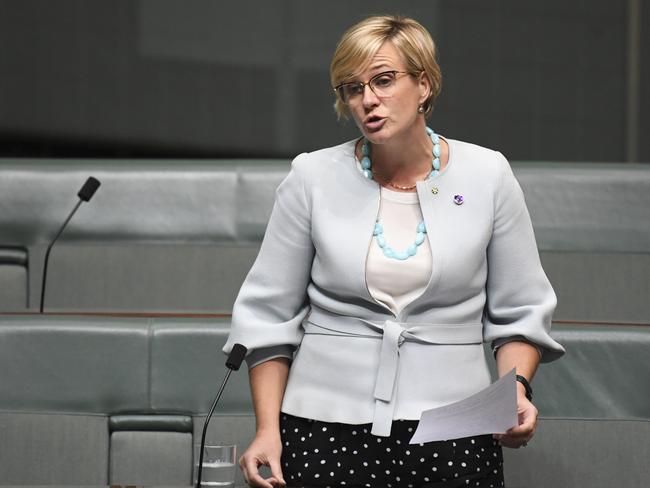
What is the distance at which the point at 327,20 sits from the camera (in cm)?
411

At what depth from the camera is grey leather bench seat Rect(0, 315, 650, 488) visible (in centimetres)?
195

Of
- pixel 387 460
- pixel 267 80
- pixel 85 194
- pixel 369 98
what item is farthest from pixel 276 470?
pixel 267 80

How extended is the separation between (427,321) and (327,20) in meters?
2.93

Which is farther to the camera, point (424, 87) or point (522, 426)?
point (424, 87)

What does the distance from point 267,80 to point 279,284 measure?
2.85m

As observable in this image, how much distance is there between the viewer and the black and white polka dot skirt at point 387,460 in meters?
1.29

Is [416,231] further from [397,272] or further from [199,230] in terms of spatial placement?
[199,230]

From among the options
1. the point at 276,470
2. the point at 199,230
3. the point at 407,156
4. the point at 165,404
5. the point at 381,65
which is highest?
the point at 381,65

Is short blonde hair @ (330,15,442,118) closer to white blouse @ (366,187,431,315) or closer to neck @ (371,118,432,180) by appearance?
neck @ (371,118,432,180)

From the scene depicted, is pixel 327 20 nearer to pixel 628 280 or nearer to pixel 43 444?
pixel 628 280

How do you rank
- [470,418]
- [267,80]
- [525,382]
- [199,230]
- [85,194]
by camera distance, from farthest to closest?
[267,80] < [199,230] < [85,194] < [525,382] < [470,418]

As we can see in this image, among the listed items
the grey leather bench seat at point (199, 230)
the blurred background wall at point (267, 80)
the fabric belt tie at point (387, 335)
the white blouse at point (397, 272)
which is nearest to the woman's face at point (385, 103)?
the white blouse at point (397, 272)

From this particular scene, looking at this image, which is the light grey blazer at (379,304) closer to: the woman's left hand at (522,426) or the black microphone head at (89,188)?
the woman's left hand at (522,426)

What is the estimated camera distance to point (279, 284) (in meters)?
1.37
